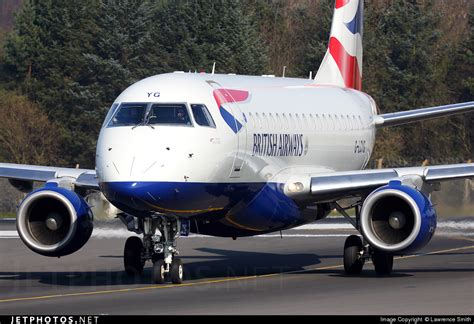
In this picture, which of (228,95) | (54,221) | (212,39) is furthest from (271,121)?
(212,39)

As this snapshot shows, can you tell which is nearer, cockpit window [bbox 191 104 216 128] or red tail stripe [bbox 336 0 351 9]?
cockpit window [bbox 191 104 216 128]

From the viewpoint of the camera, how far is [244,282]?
24.6 m

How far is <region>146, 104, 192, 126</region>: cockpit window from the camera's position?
2322 cm

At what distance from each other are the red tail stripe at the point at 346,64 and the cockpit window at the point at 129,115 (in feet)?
40.0

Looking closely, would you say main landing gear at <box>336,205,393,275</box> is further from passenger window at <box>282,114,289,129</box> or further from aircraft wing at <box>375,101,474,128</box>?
aircraft wing at <box>375,101,474,128</box>

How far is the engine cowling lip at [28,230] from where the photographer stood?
25.2m

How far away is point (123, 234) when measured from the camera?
38594mm

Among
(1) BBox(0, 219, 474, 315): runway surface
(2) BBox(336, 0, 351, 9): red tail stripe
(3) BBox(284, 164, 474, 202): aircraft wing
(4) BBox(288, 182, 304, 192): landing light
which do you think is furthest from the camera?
(2) BBox(336, 0, 351, 9): red tail stripe

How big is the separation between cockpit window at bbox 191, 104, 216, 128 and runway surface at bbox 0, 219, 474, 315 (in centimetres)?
285

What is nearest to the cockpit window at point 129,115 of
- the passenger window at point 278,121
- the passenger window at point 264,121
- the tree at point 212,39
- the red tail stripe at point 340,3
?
the passenger window at point 264,121

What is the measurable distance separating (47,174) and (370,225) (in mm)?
6780

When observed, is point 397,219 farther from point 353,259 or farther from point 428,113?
point 428,113

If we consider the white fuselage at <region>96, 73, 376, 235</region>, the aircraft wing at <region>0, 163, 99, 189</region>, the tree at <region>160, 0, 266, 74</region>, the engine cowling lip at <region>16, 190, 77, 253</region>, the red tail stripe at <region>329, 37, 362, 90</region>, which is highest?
the tree at <region>160, 0, 266, 74</region>

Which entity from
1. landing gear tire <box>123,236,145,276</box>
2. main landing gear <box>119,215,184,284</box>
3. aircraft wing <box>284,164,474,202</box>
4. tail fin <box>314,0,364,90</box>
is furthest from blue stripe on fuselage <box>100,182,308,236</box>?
tail fin <box>314,0,364,90</box>
